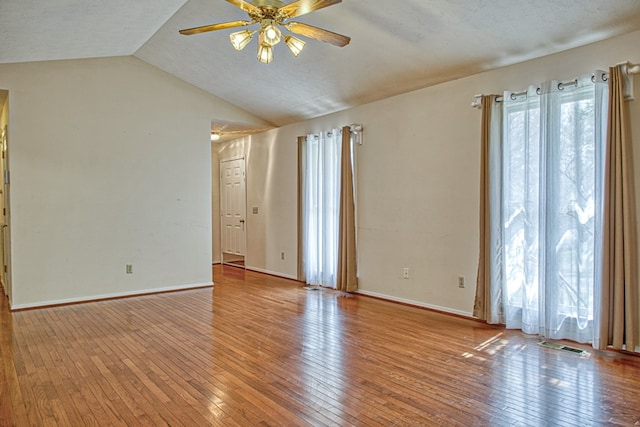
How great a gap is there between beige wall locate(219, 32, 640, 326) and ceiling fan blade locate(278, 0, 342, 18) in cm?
218

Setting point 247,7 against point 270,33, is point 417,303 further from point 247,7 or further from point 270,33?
→ point 247,7

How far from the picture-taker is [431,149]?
16.0 ft

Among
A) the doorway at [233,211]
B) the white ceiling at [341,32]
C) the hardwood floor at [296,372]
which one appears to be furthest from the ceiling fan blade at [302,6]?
the doorway at [233,211]

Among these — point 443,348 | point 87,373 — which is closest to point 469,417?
point 443,348

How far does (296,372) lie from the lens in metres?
3.12

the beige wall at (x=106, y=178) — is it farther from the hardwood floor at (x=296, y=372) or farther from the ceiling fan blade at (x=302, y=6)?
the ceiling fan blade at (x=302, y=6)

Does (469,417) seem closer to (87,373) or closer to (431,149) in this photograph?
(87,373)

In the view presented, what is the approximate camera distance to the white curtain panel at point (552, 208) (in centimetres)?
356

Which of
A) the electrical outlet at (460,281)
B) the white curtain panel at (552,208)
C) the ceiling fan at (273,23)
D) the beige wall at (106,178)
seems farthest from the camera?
the beige wall at (106,178)

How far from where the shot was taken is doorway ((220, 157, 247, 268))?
8234mm

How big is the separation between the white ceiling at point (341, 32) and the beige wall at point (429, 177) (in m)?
0.16

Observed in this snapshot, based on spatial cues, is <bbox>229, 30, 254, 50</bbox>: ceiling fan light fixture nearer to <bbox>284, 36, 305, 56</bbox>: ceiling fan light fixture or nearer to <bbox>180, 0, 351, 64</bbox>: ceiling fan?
<bbox>180, 0, 351, 64</bbox>: ceiling fan

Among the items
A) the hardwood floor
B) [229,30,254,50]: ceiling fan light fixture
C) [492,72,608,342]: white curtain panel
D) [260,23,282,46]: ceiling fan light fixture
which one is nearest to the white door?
the hardwood floor

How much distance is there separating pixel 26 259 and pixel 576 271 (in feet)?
19.2
